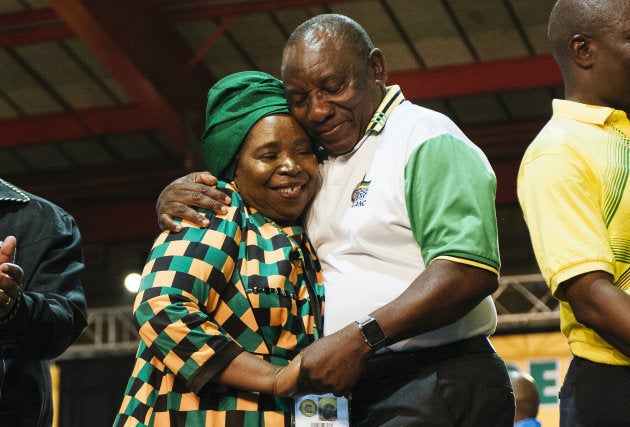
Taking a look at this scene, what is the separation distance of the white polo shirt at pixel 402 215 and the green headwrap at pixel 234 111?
208mm

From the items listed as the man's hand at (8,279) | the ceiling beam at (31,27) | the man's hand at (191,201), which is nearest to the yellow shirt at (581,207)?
the man's hand at (191,201)

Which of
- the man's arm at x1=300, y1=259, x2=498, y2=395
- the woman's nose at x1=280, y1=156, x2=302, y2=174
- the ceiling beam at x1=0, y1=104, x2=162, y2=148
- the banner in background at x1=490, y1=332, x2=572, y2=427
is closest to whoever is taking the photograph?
the man's arm at x1=300, y1=259, x2=498, y2=395

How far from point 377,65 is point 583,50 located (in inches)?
Answer: 18.9

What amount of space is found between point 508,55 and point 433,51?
675 millimetres

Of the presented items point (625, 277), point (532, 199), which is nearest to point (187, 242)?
point (532, 199)

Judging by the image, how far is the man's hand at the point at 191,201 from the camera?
2.23 meters

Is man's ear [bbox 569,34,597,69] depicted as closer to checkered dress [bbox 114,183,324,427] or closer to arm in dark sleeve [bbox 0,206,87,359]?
checkered dress [bbox 114,183,324,427]

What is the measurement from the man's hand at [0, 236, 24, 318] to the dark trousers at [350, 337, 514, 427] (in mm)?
734

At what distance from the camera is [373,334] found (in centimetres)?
196

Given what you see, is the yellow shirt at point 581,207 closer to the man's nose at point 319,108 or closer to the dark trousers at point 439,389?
the dark trousers at point 439,389

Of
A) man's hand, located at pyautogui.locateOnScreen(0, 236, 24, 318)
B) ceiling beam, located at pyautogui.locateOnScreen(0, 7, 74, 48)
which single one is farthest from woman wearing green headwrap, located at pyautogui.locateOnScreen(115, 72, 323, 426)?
ceiling beam, located at pyautogui.locateOnScreen(0, 7, 74, 48)

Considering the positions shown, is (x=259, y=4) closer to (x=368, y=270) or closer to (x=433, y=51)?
(x=433, y=51)

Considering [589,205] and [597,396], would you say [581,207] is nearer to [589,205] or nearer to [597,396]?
[589,205]

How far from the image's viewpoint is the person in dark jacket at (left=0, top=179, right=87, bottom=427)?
7.77 feet
